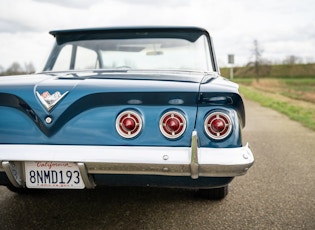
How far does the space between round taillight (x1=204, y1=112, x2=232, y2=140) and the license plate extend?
0.84 meters

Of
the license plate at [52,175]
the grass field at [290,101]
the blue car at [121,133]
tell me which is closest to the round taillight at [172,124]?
the blue car at [121,133]

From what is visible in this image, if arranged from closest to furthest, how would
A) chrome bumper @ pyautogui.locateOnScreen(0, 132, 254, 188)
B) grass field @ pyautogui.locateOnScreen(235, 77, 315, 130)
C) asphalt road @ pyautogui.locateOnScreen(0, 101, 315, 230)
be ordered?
chrome bumper @ pyautogui.locateOnScreen(0, 132, 254, 188)
asphalt road @ pyautogui.locateOnScreen(0, 101, 315, 230)
grass field @ pyautogui.locateOnScreen(235, 77, 315, 130)

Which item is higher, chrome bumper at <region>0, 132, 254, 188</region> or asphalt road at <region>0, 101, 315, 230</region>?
chrome bumper at <region>0, 132, 254, 188</region>

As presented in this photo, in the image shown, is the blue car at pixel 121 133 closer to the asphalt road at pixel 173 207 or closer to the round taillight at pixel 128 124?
the round taillight at pixel 128 124

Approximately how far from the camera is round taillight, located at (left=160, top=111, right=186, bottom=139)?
2.17 metres

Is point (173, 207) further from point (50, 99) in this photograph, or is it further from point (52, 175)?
point (50, 99)

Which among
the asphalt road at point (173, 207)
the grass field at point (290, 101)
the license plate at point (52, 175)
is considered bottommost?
the grass field at point (290, 101)

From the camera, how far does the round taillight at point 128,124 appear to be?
7.24ft

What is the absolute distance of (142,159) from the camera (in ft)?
6.97

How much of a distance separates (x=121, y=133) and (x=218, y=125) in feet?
1.93

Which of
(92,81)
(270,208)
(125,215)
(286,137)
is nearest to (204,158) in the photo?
(92,81)

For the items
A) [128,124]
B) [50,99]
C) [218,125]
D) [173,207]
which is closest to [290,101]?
[173,207]

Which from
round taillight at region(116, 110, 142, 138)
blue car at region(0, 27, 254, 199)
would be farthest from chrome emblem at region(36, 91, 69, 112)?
round taillight at region(116, 110, 142, 138)

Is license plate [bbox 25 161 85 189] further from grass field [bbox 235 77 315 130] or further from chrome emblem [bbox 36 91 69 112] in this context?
grass field [bbox 235 77 315 130]
